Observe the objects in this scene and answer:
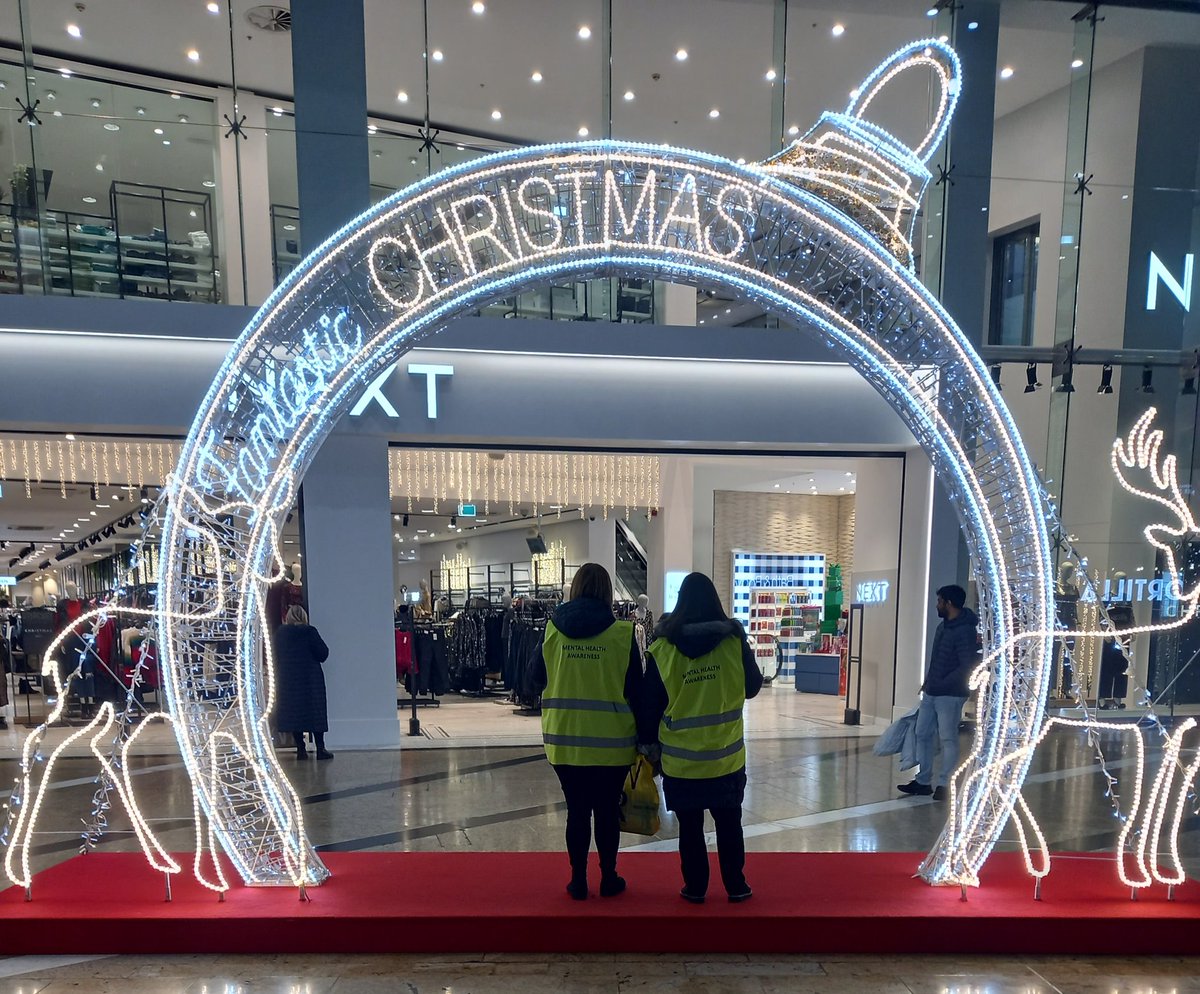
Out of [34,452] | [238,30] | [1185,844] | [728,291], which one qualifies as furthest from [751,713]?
[238,30]

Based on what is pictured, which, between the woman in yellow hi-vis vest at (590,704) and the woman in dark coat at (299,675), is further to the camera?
the woman in dark coat at (299,675)

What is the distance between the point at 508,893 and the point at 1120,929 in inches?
95.4

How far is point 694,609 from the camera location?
2.97 meters

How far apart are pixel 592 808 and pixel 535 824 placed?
155cm

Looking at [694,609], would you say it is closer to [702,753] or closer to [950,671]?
[702,753]

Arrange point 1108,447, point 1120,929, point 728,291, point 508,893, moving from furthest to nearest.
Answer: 1. point 1108,447
2. point 728,291
3. point 508,893
4. point 1120,929

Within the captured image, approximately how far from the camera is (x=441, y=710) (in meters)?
8.55

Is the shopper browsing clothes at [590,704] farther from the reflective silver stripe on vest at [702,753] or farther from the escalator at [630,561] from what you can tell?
the escalator at [630,561]

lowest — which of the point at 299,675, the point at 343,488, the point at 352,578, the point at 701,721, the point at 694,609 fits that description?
the point at 299,675

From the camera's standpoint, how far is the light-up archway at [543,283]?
3094mm

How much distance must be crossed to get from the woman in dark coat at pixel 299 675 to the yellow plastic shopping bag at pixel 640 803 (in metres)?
Answer: 3.45

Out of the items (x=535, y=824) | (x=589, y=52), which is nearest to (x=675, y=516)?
(x=589, y=52)

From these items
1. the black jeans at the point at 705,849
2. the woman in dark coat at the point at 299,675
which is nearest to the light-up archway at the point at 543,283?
the black jeans at the point at 705,849

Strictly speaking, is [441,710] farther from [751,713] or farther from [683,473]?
Result: [683,473]
